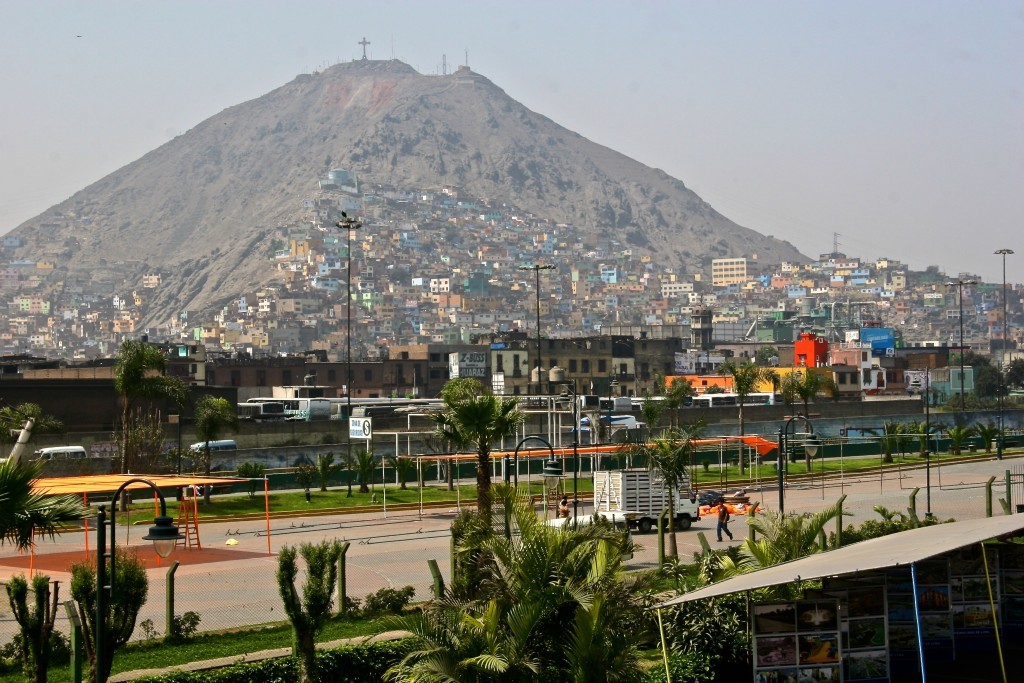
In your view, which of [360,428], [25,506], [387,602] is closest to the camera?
[25,506]

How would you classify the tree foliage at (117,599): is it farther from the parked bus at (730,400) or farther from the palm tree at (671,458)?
the parked bus at (730,400)

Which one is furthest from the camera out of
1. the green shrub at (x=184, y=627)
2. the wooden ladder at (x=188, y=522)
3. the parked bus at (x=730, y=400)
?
the parked bus at (x=730, y=400)

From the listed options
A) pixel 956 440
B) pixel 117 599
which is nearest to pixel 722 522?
pixel 117 599

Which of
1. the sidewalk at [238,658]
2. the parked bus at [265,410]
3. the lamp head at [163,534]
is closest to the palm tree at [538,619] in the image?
the sidewalk at [238,658]

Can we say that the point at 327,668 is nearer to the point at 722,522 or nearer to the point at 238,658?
the point at 238,658

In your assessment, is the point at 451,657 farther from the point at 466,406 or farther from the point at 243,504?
the point at 243,504
